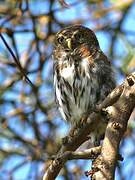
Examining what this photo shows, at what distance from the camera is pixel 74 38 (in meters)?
4.37

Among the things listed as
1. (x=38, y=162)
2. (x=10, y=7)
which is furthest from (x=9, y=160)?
(x=10, y=7)

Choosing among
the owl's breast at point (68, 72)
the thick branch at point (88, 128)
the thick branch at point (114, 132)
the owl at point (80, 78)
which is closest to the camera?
the thick branch at point (114, 132)

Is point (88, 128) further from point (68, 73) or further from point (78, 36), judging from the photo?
point (78, 36)

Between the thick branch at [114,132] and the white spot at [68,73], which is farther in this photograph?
the white spot at [68,73]

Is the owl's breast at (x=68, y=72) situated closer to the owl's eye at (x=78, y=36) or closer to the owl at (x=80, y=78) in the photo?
the owl at (x=80, y=78)

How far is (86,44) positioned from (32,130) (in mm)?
991

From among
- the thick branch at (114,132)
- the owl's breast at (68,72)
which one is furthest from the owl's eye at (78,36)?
the thick branch at (114,132)

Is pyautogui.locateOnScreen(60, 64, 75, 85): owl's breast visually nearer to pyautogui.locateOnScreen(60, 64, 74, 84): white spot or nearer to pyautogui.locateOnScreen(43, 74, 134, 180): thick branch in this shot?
pyautogui.locateOnScreen(60, 64, 74, 84): white spot

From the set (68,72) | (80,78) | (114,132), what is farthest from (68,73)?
(114,132)

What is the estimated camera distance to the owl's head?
4293 mm

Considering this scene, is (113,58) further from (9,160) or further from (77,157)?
(77,157)

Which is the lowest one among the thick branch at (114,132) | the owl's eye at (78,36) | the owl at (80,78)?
the thick branch at (114,132)

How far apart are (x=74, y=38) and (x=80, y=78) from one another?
652 millimetres

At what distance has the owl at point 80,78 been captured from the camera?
3746 millimetres
